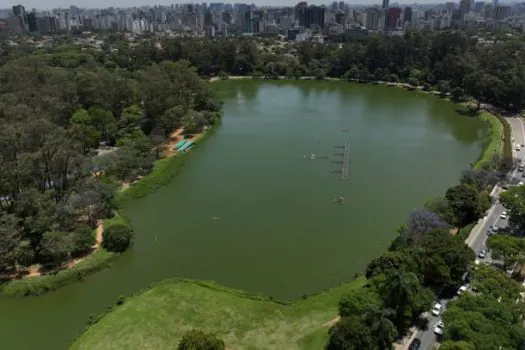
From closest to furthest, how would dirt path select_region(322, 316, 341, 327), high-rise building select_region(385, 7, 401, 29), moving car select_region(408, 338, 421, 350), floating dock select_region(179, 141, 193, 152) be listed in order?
moving car select_region(408, 338, 421, 350) < dirt path select_region(322, 316, 341, 327) < floating dock select_region(179, 141, 193, 152) < high-rise building select_region(385, 7, 401, 29)

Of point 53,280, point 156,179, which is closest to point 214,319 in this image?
point 53,280

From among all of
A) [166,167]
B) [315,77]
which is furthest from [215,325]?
[315,77]

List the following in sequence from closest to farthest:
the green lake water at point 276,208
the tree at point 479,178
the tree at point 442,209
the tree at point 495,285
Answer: the tree at point 495,285 < the green lake water at point 276,208 < the tree at point 442,209 < the tree at point 479,178

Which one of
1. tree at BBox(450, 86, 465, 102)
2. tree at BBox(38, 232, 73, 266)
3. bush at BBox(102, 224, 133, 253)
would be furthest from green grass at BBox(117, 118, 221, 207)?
tree at BBox(450, 86, 465, 102)

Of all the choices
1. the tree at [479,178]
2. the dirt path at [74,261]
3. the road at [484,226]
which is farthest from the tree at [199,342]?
the tree at [479,178]

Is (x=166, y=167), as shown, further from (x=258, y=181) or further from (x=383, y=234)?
(x=383, y=234)

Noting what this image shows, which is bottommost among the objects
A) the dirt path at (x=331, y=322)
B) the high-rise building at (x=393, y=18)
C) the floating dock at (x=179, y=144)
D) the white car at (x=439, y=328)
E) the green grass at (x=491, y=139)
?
the dirt path at (x=331, y=322)

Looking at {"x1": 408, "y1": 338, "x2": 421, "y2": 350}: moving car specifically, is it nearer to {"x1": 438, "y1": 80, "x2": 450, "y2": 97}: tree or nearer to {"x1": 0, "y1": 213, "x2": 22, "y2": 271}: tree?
{"x1": 0, "y1": 213, "x2": 22, "y2": 271}: tree

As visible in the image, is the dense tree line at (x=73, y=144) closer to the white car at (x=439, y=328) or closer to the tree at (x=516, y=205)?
the white car at (x=439, y=328)
